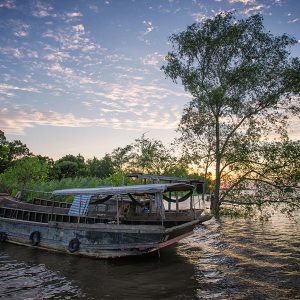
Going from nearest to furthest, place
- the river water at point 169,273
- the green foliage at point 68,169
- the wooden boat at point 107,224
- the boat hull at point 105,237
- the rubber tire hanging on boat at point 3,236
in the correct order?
the river water at point 169,273 < the boat hull at point 105,237 < the wooden boat at point 107,224 < the rubber tire hanging on boat at point 3,236 < the green foliage at point 68,169

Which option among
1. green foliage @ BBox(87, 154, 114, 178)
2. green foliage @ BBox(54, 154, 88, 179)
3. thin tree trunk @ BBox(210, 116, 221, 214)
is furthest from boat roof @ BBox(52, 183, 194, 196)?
green foliage @ BBox(87, 154, 114, 178)

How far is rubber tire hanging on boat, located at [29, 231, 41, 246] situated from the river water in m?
0.46

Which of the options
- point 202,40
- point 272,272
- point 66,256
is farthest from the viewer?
point 202,40

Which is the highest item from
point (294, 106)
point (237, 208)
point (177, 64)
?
point (177, 64)

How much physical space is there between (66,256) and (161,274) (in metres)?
5.60

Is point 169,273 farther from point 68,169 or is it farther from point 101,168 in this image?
point 101,168

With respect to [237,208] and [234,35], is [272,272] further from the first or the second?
[234,35]

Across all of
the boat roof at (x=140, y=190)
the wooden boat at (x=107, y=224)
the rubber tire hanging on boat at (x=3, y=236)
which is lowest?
the rubber tire hanging on boat at (x=3, y=236)

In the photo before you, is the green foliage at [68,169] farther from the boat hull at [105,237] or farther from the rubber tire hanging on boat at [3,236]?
the boat hull at [105,237]

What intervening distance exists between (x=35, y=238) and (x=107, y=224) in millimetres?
5137

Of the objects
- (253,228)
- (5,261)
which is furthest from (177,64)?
(5,261)

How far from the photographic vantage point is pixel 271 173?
1914cm

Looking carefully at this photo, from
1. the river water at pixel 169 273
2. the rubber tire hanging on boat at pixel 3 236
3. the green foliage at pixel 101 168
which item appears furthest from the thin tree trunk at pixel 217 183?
the green foliage at pixel 101 168

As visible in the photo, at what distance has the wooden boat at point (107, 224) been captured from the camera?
542 inches
